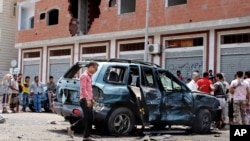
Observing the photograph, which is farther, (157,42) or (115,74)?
(157,42)

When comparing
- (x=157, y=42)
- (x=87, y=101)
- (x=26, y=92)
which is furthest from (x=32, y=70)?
(x=87, y=101)

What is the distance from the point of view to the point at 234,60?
19531 millimetres

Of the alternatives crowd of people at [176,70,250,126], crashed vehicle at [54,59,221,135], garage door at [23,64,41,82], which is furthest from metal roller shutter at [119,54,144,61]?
crashed vehicle at [54,59,221,135]

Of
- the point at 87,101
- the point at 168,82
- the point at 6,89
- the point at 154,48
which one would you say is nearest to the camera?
the point at 87,101

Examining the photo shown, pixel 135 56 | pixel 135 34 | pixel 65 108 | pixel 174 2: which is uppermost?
pixel 174 2

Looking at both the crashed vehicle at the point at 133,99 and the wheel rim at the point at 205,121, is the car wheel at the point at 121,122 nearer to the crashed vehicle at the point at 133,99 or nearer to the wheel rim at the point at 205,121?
the crashed vehicle at the point at 133,99

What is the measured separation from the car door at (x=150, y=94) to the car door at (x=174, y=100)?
0.21 meters

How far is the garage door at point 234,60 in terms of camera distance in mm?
18953

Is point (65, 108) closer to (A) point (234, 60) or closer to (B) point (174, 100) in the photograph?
(B) point (174, 100)

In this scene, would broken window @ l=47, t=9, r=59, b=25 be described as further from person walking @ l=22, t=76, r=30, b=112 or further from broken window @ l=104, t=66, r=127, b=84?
broken window @ l=104, t=66, r=127, b=84

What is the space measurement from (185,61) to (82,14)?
10868 mm

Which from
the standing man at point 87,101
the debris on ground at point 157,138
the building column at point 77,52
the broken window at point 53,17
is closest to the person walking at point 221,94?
the debris on ground at point 157,138

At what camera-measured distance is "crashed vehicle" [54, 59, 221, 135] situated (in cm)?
1091

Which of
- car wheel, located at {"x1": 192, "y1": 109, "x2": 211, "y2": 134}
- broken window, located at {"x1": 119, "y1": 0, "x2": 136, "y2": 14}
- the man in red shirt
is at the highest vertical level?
broken window, located at {"x1": 119, "y1": 0, "x2": 136, "y2": 14}
